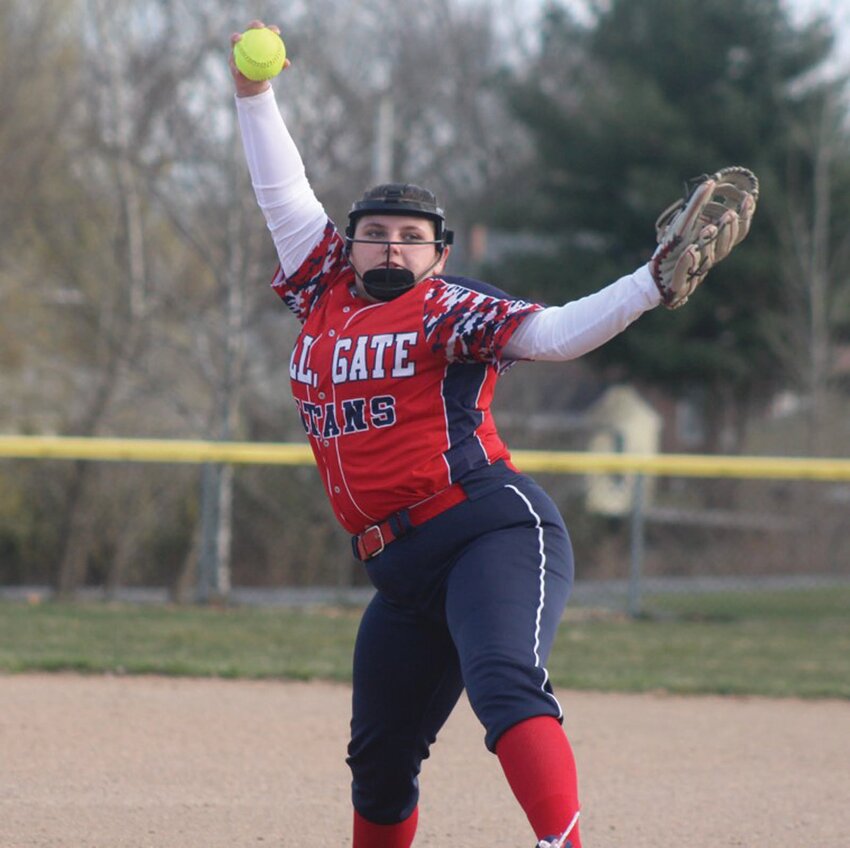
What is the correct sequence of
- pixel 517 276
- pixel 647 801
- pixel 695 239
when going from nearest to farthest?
1. pixel 695 239
2. pixel 647 801
3. pixel 517 276

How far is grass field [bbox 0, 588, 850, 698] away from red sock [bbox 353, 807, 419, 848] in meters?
3.50

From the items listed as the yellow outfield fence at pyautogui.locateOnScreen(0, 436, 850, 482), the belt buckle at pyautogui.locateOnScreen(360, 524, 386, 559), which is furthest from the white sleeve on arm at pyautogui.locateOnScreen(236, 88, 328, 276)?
the yellow outfield fence at pyautogui.locateOnScreen(0, 436, 850, 482)

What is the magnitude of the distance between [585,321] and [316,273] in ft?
2.91

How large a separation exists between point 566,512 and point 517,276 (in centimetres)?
1149

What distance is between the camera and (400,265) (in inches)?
124

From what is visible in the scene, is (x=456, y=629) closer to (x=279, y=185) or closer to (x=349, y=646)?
(x=279, y=185)

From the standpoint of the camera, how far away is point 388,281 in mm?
3133

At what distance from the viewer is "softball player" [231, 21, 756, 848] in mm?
2748

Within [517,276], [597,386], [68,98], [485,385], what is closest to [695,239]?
[485,385]

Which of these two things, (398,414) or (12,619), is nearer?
(398,414)

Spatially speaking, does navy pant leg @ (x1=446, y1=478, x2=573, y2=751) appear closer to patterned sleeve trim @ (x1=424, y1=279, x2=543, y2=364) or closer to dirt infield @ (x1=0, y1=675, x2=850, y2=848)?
patterned sleeve trim @ (x1=424, y1=279, x2=543, y2=364)

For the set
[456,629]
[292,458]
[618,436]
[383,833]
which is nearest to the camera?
[456,629]

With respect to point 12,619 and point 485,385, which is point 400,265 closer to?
point 485,385

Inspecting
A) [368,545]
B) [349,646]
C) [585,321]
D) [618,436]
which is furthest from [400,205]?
[618,436]
